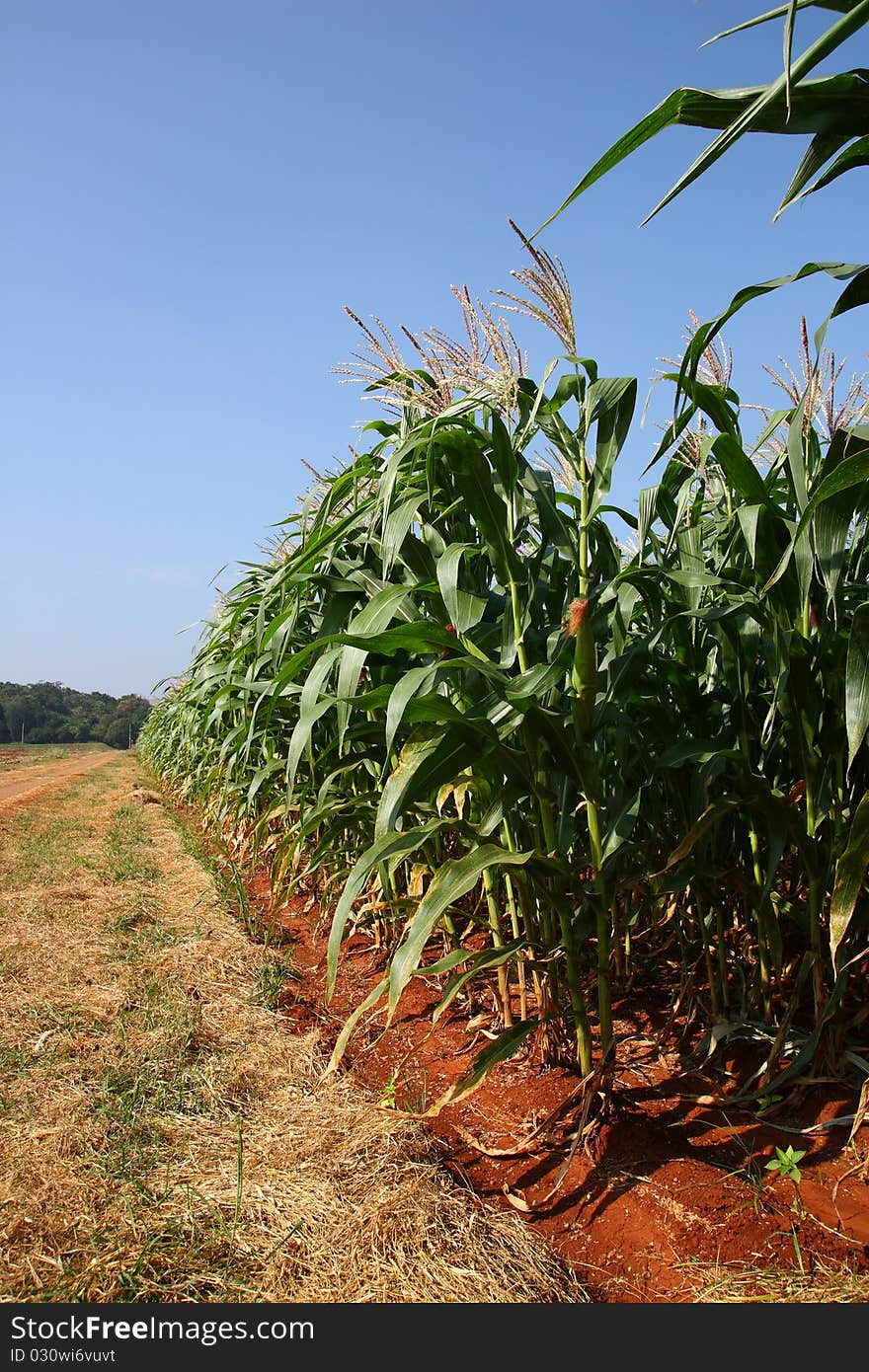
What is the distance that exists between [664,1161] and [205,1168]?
86 centimetres

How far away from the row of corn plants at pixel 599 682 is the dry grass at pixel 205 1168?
26cm

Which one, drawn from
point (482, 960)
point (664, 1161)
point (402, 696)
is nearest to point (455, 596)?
point (402, 696)

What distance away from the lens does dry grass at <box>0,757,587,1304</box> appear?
124 centimetres

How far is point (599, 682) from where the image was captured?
1701 millimetres

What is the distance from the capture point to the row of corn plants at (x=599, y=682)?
1394 millimetres

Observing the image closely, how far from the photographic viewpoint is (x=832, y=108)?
Result: 947mm

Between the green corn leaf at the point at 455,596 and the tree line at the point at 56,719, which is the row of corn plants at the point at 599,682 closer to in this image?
the green corn leaf at the point at 455,596

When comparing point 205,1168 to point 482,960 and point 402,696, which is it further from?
point 402,696

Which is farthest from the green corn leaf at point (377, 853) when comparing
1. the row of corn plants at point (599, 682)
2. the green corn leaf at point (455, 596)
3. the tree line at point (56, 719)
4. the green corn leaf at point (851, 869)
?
the tree line at point (56, 719)

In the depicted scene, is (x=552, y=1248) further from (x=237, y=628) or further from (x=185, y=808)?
(x=185, y=808)

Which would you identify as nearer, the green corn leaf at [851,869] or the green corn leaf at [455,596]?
the green corn leaf at [851,869]

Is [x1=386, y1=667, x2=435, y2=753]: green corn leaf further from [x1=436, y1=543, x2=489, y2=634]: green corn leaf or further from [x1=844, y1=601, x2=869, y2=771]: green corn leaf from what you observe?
[x1=844, y1=601, x2=869, y2=771]: green corn leaf
